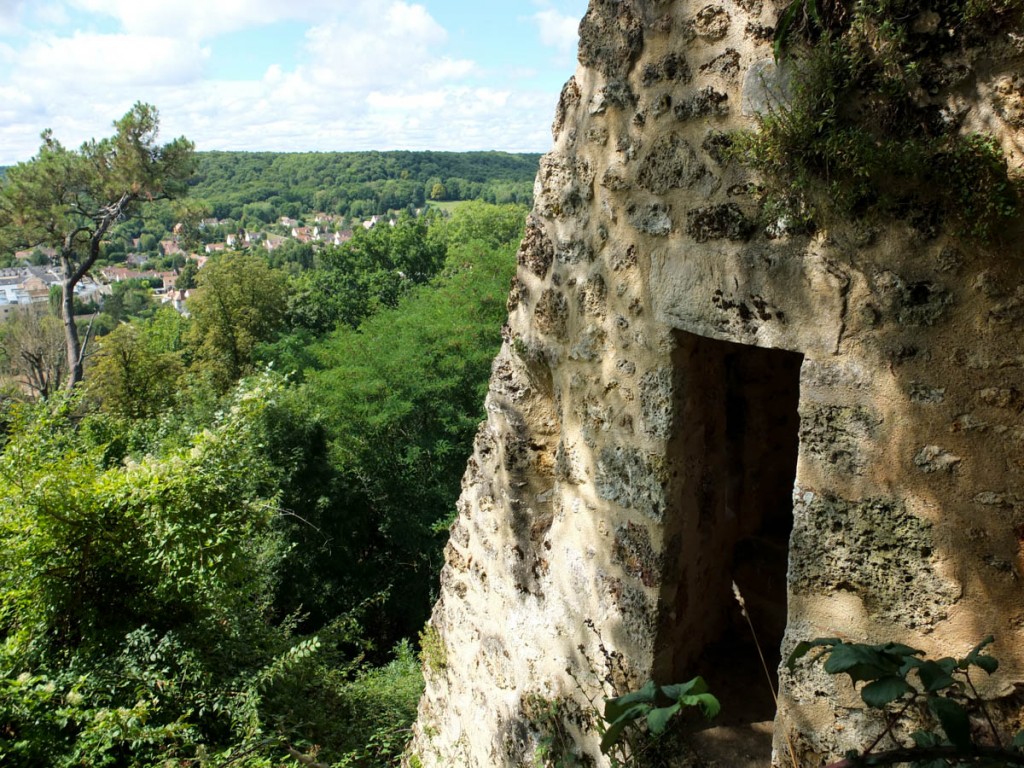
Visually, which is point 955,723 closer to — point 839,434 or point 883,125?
point 839,434

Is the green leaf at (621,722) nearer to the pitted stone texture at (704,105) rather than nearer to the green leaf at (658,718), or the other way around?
the green leaf at (658,718)

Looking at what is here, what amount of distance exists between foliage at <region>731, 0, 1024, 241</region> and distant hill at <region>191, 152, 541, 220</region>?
5097cm

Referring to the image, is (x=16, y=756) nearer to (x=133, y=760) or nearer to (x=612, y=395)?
(x=133, y=760)

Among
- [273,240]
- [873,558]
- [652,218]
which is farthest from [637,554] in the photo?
[273,240]

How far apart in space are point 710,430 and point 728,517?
1.71ft

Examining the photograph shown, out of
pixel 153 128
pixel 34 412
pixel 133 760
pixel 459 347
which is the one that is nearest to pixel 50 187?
pixel 153 128

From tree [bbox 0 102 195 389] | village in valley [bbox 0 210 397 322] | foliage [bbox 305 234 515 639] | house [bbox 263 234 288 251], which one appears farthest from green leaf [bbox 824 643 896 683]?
house [bbox 263 234 288 251]

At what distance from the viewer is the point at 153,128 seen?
17.3 m

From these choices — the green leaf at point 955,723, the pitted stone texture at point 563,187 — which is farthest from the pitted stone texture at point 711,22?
the green leaf at point 955,723

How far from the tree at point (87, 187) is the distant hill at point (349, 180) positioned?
3552 cm

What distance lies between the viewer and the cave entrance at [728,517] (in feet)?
8.50

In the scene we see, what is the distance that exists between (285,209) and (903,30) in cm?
6283

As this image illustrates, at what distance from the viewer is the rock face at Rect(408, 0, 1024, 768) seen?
1733mm

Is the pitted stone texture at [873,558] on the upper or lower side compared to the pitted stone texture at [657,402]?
lower
